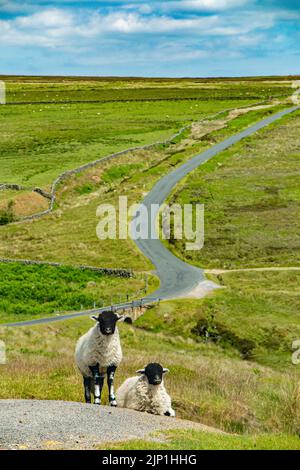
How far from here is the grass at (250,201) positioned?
66375mm

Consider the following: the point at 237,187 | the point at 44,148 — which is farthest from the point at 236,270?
the point at 44,148

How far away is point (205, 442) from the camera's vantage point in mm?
14531

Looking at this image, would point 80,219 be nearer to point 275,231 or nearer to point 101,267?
point 101,267

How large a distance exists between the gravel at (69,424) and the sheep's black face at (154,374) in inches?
37.1

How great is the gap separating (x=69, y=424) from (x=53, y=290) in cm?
4231

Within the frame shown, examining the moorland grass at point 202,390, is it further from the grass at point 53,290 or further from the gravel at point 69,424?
the grass at point 53,290

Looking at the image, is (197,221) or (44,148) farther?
(44,148)

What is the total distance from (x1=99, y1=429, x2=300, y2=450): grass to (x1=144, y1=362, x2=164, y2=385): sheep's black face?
2.29 m

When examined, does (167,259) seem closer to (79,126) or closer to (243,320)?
(243,320)

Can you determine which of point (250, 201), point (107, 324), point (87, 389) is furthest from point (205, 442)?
point (250, 201)

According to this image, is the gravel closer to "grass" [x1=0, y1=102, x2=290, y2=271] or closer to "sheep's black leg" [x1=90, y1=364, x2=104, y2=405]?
"sheep's black leg" [x1=90, y1=364, x2=104, y2=405]

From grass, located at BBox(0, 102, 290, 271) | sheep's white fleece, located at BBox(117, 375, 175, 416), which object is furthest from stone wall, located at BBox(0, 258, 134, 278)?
sheep's white fleece, located at BBox(117, 375, 175, 416)
